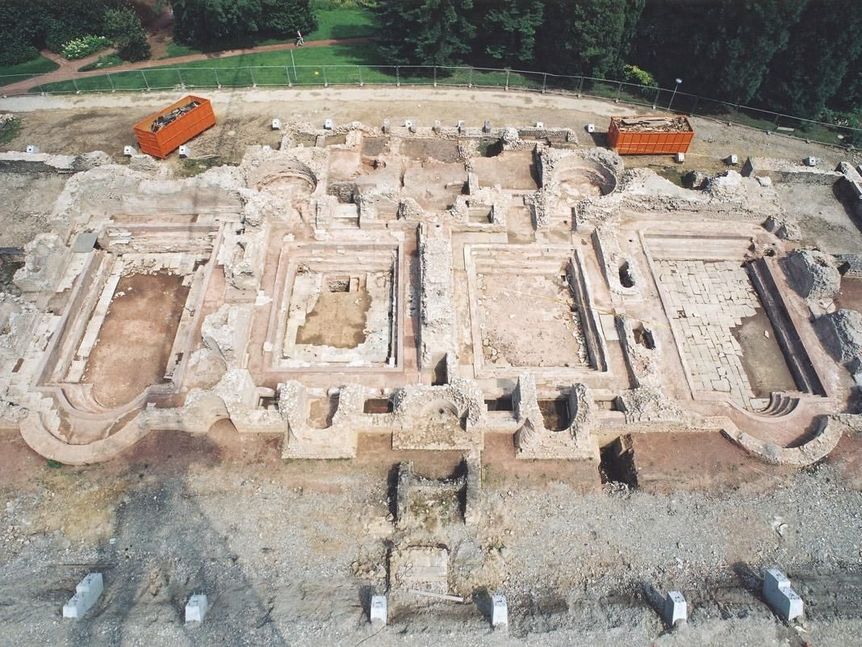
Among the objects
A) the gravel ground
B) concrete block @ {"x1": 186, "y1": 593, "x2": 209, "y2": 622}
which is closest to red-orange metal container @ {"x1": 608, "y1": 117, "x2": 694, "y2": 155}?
the gravel ground

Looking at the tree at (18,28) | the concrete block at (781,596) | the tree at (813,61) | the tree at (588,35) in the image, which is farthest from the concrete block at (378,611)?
the tree at (18,28)

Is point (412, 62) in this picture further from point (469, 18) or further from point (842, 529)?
point (842, 529)

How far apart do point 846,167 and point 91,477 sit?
29.8 m

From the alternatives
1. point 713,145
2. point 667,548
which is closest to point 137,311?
point 667,548

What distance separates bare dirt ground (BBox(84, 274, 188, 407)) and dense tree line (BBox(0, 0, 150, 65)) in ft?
68.9

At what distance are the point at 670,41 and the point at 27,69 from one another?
36027 mm

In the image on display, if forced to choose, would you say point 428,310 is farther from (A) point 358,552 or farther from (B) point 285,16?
(B) point 285,16

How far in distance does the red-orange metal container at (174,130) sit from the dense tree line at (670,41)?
10.8 m

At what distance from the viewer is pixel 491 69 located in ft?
103

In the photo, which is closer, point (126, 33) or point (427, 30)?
point (427, 30)

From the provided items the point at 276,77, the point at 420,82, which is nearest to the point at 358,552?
the point at 420,82

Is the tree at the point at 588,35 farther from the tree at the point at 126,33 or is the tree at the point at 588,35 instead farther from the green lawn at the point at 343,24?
the tree at the point at 126,33

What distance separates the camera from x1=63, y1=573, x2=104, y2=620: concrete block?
490 inches

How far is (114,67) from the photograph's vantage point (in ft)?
111
